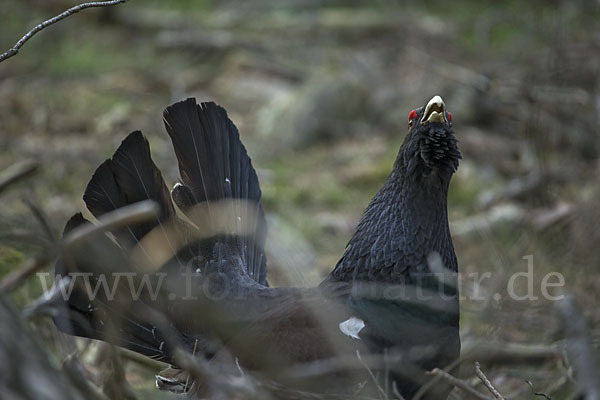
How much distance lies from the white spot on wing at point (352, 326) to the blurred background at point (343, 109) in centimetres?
63

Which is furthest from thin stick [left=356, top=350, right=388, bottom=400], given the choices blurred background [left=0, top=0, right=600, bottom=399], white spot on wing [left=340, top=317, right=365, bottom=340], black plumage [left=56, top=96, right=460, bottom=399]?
blurred background [left=0, top=0, right=600, bottom=399]

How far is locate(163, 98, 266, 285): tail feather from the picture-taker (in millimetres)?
3416

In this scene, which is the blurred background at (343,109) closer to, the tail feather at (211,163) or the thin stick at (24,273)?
the tail feather at (211,163)

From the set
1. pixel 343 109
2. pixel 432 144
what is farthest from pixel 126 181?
pixel 343 109

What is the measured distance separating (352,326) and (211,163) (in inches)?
46.3

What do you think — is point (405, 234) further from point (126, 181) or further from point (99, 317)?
point (99, 317)

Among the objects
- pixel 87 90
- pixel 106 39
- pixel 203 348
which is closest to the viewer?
pixel 203 348

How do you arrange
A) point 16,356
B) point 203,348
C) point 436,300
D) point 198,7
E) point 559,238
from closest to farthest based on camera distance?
point 16,356 < point 436,300 < point 203,348 < point 559,238 < point 198,7

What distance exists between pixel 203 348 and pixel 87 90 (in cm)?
594

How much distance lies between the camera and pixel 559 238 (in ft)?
17.1

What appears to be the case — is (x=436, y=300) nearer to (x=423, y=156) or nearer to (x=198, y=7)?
(x=423, y=156)

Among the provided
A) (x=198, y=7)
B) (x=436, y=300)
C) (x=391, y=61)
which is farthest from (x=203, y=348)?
(x=198, y=7)

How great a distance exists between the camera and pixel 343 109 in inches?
314

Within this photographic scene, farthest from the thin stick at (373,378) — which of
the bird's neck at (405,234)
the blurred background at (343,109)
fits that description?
the blurred background at (343,109)
